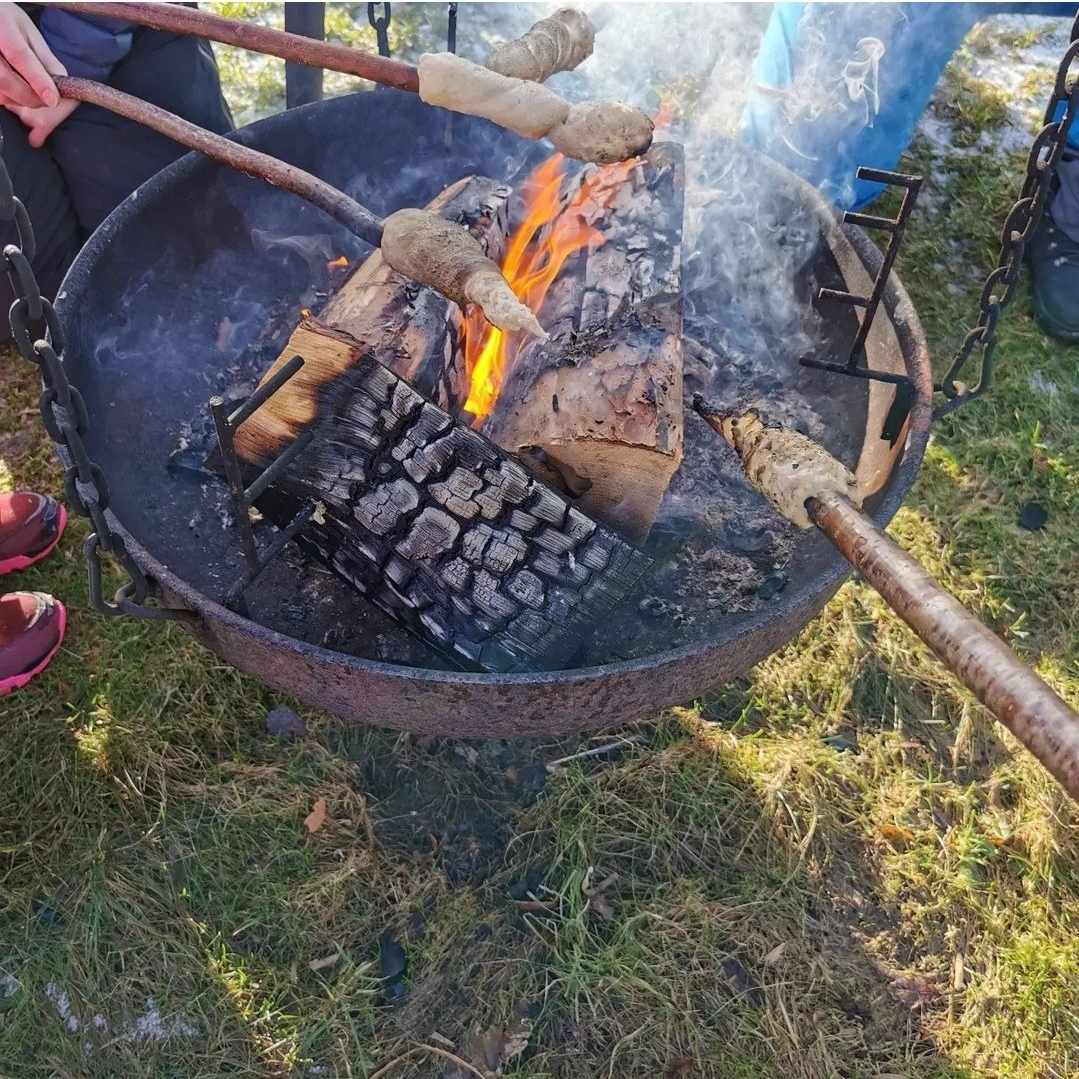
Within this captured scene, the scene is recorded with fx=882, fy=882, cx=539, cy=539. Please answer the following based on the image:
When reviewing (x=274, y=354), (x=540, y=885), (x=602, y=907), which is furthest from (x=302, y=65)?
(x=602, y=907)

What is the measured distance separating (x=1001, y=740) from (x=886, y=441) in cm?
112

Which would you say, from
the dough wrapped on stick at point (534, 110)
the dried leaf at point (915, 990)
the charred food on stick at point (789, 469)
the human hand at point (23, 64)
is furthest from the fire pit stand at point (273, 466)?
the dried leaf at point (915, 990)

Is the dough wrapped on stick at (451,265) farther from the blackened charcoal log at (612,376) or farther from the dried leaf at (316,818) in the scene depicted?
the dried leaf at (316,818)

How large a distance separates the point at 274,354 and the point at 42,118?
3.75ft

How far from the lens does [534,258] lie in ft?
8.24

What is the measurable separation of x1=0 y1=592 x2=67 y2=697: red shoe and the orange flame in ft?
4.68

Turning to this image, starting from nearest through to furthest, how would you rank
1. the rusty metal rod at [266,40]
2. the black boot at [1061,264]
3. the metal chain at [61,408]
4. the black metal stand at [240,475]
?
1. the metal chain at [61,408]
2. the black metal stand at [240,475]
3. the rusty metal rod at [266,40]
4. the black boot at [1061,264]

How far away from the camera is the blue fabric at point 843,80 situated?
3.32 meters

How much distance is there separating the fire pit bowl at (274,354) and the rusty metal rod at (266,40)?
1.14ft

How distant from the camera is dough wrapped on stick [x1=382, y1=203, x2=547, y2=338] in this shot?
1744 millimetres

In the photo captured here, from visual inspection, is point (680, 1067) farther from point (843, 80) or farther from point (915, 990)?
point (843, 80)

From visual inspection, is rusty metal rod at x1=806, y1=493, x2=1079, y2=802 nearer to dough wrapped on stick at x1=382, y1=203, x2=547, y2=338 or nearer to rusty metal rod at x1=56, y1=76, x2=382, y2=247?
dough wrapped on stick at x1=382, y1=203, x2=547, y2=338

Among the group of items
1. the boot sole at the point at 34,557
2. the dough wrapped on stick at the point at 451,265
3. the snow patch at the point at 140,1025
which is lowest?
the snow patch at the point at 140,1025

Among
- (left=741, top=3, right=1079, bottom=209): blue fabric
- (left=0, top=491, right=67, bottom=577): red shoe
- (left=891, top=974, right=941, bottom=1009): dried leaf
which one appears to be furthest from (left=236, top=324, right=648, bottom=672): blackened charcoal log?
(left=741, top=3, right=1079, bottom=209): blue fabric
